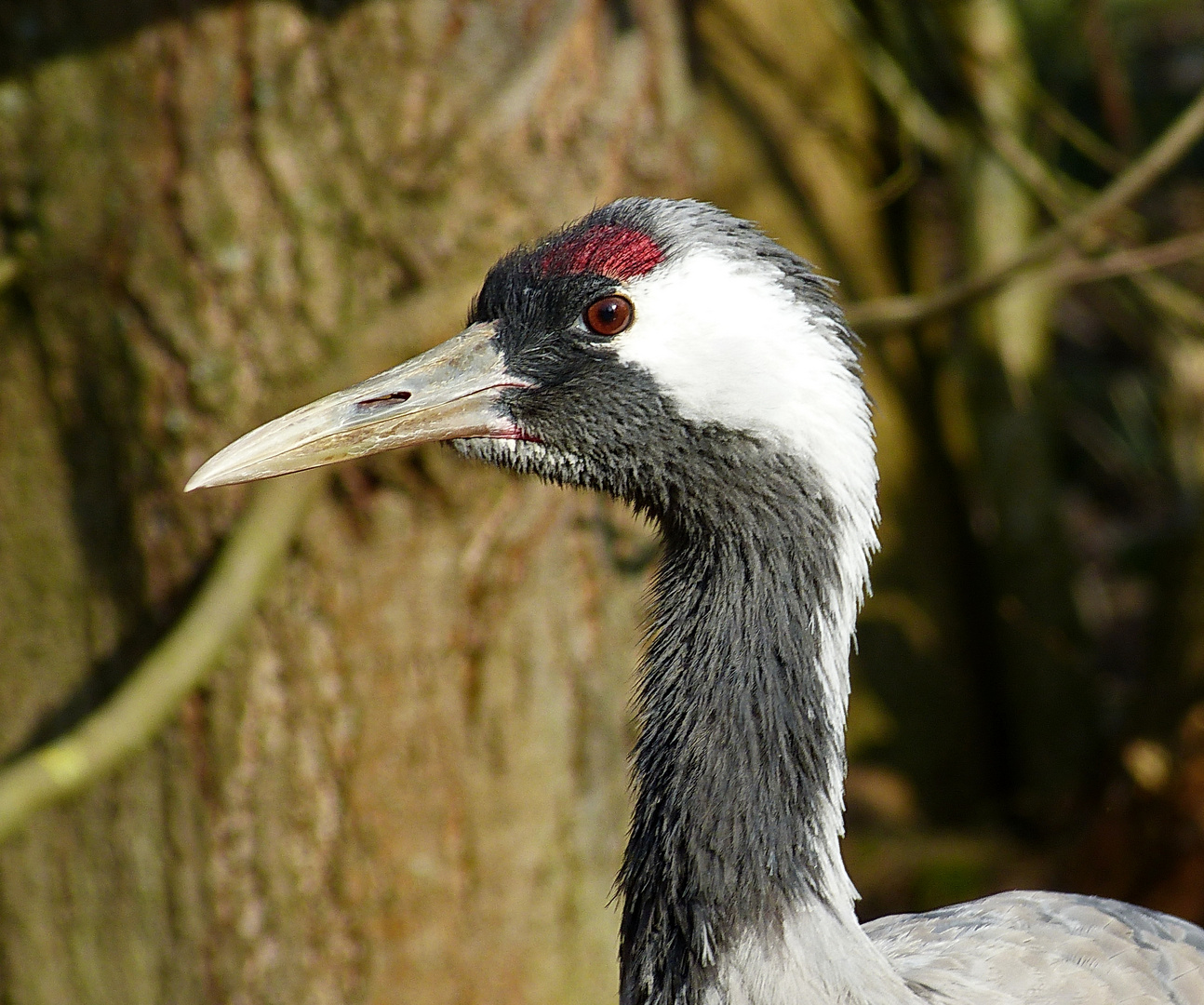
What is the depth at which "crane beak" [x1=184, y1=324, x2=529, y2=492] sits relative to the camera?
2734 mm

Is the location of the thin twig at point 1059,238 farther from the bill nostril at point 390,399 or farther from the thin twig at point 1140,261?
the bill nostril at point 390,399

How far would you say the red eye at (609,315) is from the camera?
2680mm

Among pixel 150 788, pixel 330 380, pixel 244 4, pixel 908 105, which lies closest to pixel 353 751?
pixel 150 788

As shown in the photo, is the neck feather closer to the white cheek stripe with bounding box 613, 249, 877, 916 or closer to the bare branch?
the white cheek stripe with bounding box 613, 249, 877, 916

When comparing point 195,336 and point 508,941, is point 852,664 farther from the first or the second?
point 195,336

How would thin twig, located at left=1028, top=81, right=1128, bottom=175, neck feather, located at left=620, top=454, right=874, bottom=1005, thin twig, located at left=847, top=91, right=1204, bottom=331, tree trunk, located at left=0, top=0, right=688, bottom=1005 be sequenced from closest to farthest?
neck feather, located at left=620, top=454, right=874, bottom=1005
tree trunk, located at left=0, top=0, right=688, bottom=1005
thin twig, located at left=847, top=91, right=1204, bottom=331
thin twig, located at left=1028, top=81, right=1128, bottom=175

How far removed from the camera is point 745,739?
2.59m

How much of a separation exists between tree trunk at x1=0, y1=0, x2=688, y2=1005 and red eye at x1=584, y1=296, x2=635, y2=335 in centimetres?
143

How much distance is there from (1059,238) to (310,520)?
265 cm

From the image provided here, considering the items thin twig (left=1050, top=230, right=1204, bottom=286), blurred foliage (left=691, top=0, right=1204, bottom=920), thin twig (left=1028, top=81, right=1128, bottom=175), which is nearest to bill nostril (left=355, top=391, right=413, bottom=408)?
thin twig (left=1050, top=230, right=1204, bottom=286)

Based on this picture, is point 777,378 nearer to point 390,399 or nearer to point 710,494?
point 710,494

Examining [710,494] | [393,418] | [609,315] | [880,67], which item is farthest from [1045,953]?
[880,67]

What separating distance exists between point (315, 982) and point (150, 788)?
80 cm

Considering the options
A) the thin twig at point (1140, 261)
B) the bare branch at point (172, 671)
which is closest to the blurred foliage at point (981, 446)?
the thin twig at point (1140, 261)
